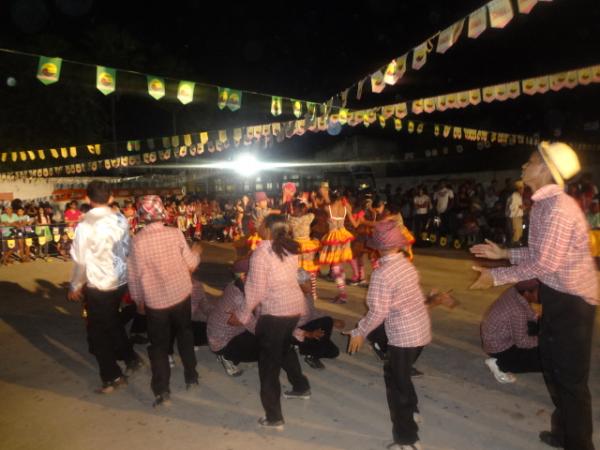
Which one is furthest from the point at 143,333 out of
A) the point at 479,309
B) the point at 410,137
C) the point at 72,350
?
the point at 410,137

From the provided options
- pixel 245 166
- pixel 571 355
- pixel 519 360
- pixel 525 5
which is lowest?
pixel 519 360

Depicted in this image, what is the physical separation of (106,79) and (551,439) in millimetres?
8160

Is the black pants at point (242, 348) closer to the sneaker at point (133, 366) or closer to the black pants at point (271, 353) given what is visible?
the black pants at point (271, 353)

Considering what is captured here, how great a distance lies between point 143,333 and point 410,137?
2885 cm

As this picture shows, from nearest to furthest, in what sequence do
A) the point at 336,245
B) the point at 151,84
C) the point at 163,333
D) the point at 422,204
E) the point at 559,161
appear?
the point at 559,161 < the point at 163,333 < the point at 336,245 < the point at 151,84 < the point at 422,204

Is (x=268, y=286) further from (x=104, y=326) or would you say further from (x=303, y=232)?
(x=303, y=232)

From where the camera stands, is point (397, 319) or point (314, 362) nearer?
point (397, 319)

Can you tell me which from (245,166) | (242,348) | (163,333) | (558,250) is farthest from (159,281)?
(245,166)

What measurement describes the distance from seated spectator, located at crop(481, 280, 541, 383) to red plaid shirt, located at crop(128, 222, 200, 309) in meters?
2.92

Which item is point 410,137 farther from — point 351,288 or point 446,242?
point 351,288

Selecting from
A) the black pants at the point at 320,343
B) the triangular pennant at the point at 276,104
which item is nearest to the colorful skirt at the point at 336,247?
the black pants at the point at 320,343

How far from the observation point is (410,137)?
32.1 meters

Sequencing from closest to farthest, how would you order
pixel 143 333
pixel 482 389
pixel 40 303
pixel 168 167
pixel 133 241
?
pixel 133 241 → pixel 482 389 → pixel 143 333 → pixel 40 303 → pixel 168 167

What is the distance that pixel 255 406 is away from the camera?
421cm
